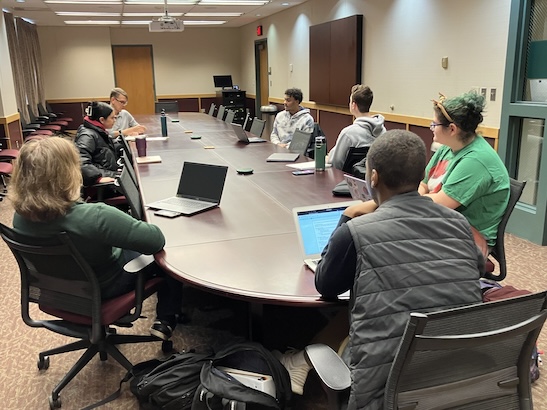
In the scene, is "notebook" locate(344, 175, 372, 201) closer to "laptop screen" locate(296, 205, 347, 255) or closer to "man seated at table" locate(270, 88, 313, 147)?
"laptop screen" locate(296, 205, 347, 255)

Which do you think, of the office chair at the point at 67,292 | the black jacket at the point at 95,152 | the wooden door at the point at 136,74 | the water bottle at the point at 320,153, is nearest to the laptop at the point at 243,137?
the black jacket at the point at 95,152

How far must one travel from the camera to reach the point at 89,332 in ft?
6.60

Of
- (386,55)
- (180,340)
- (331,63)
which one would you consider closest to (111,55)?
(331,63)

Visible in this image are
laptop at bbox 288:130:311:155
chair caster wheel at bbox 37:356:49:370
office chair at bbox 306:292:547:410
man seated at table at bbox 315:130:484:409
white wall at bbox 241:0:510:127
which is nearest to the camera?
office chair at bbox 306:292:547:410

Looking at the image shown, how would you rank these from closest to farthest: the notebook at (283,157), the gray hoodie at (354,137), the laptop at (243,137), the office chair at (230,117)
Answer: the gray hoodie at (354,137), the notebook at (283,157), the laptop at (243,137), the office chair at (230,117)

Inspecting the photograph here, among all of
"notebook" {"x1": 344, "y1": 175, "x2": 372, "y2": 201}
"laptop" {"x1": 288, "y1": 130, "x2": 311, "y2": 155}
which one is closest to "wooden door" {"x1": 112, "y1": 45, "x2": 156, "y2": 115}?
"laptop" {"x1": 288, "y1": 130, "x2": 311, "y2": 155}

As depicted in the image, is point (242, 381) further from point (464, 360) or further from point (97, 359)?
point (97, 359)

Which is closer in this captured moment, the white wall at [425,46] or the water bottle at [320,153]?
the water bottle at [320,153]

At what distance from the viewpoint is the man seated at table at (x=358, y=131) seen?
3.66 meters

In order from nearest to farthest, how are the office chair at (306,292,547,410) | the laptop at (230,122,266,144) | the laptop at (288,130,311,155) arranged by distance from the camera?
the office chair at (306,292,547,410) < the laptop at (288,130,311,155) < the laptop at (230,122,266,144)

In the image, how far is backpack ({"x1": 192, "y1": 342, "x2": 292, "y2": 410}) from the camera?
5.68 ft

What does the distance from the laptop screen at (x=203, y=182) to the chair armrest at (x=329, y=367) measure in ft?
4.45

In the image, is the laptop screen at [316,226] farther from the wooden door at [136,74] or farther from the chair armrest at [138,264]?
the wooden door at [136,74]

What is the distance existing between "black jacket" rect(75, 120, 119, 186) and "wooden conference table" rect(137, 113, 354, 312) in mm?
338
